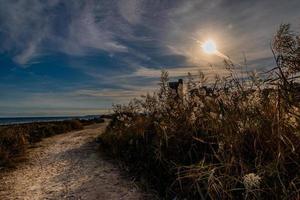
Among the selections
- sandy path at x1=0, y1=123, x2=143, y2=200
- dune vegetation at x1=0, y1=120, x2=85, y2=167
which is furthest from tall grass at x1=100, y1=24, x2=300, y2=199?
dune vegetation at x1=0, y1=120, x2=85, y2=167

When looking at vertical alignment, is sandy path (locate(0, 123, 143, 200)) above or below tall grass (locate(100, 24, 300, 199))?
below

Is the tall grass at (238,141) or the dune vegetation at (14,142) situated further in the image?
the dune vegetation at (14,142)

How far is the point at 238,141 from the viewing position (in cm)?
382

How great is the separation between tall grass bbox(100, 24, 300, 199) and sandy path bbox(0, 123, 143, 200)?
21.5 inches

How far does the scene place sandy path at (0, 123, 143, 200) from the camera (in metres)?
5.06

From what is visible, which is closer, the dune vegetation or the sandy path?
the sandy path

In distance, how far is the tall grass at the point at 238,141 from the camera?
3.34 meters

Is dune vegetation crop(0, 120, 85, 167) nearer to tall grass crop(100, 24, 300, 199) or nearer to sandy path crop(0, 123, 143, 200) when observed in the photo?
sandy path crop(0, 123, 143, 200)

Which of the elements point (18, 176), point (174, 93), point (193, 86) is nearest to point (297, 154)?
point (193, 86)

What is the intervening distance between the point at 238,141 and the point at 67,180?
3.28m

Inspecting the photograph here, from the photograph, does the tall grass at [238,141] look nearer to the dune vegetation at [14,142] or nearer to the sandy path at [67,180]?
the sandy path at [67,180]

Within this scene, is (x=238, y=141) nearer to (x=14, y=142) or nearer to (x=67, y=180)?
(x=67, y=180)

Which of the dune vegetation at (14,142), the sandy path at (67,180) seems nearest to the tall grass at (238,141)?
the sandy path at (67,180)

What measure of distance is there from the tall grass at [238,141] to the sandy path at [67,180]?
21.5 inches
